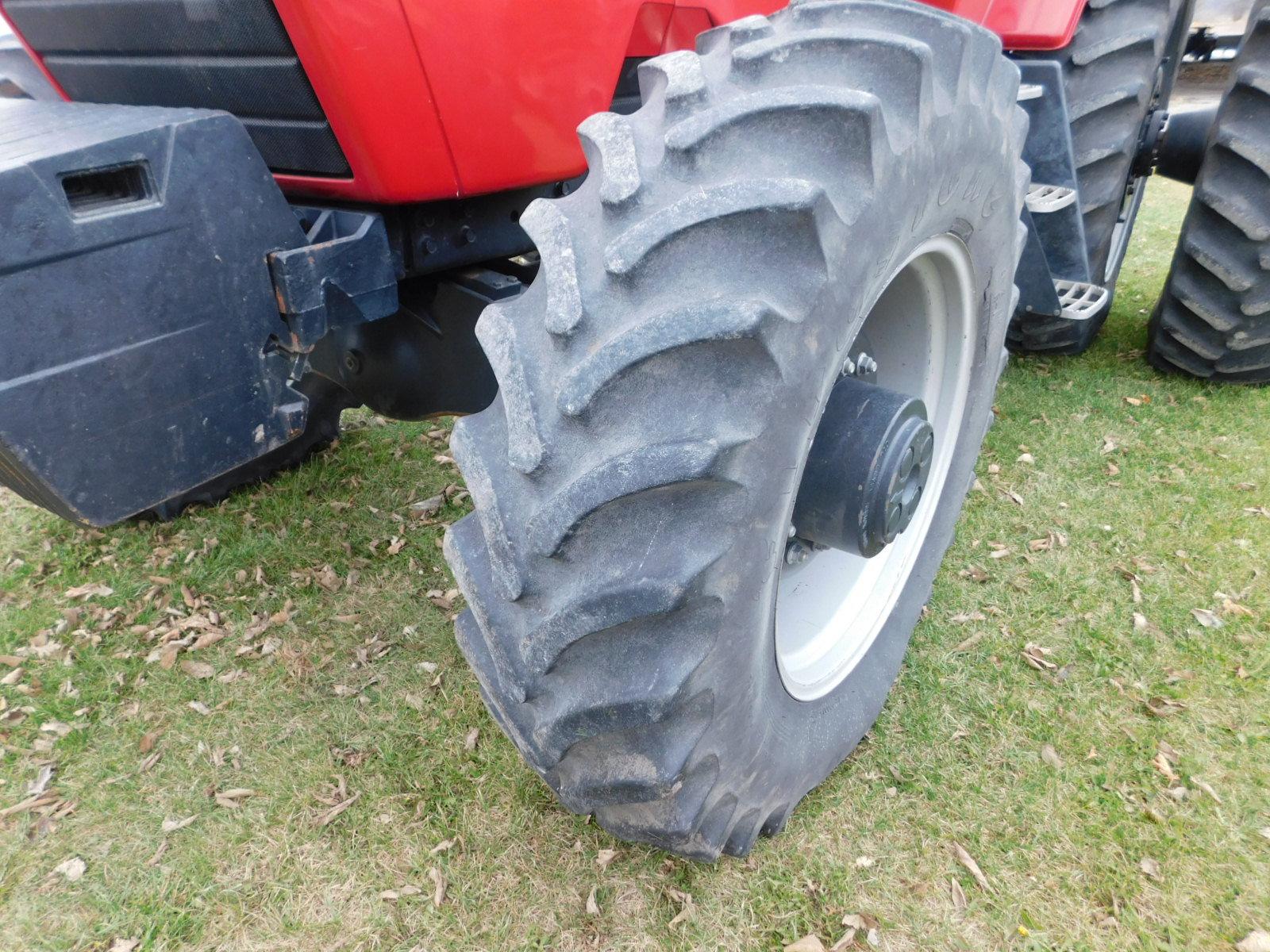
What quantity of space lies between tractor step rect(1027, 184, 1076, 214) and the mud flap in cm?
220

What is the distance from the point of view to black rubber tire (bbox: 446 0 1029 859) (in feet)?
3.97

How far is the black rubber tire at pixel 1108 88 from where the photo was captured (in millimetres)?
3027

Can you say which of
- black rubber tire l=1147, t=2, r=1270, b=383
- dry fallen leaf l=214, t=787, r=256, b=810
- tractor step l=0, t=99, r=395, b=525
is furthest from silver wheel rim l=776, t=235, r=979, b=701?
black rubber tire l=1147, t=2, r=1270, b=383

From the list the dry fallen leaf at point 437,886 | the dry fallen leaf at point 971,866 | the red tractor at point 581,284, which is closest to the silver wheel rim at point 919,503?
the red tractor at point 581,284

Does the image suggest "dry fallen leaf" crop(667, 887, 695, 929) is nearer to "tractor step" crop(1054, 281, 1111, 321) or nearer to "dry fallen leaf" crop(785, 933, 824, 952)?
"dry fallen leaf" crop(785, 933, 824, 952)

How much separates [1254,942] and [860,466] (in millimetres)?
1208

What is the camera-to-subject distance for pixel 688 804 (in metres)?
1.46

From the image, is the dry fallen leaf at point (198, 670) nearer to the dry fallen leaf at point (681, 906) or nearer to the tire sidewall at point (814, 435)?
the dry fallen leaf at point (681, 906)

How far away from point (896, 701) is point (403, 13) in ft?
6.13

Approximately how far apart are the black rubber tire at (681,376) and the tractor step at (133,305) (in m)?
A: 0.47

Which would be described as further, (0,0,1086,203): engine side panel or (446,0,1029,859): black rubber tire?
(0,0,1086,203): engine side panel

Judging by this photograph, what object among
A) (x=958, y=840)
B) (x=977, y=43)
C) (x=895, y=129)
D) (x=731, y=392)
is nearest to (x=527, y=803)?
(x=958, y=840)

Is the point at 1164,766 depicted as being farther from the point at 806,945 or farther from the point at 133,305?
the point at 133,305

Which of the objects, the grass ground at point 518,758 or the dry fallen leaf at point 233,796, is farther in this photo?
the dry fallen leaf at point 233,796
